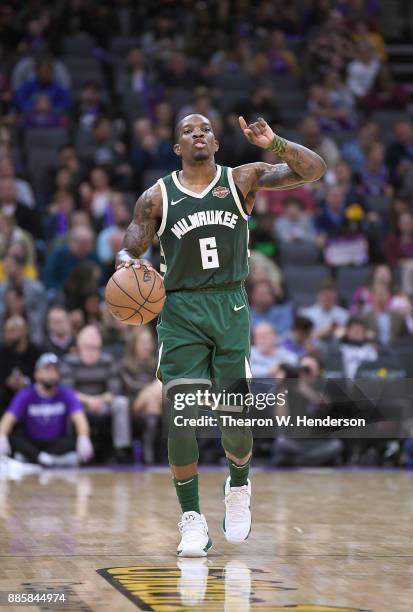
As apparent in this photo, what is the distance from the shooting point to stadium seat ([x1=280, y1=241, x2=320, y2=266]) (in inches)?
597

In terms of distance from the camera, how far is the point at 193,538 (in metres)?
6.19

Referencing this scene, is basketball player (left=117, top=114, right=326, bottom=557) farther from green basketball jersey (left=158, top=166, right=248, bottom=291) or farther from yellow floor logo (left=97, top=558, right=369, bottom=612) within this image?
yellow floor logo (left=97, top=558, right=369, bottom=612)

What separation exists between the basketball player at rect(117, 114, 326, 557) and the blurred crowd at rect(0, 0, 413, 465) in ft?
15.9

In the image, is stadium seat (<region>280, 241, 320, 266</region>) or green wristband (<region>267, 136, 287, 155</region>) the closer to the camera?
green wristband (<region>267, 136, 287, 155</region>)

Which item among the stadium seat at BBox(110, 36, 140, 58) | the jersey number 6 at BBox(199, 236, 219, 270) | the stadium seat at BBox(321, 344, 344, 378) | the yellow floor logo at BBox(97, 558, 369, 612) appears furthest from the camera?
the stadium seat at BBox(110, 36, 140, 58)

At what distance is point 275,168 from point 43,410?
19.8ft

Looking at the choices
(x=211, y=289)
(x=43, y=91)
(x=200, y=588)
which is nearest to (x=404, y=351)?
(x=43, y=91)

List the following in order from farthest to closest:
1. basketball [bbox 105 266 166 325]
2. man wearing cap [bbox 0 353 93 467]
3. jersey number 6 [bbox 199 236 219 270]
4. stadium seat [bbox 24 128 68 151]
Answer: stadium seat [bbox 24 128 68 151]
man wearing cap [bbox 0 353 93 467]
jersey number 6 [bbox 199 236 219 270]
basketball [bbox 105 266 166 325]

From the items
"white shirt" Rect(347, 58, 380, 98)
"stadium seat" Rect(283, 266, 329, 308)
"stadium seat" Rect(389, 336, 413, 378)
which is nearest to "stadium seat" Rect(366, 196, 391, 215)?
"stadium seat" Rect(283, 266, 329, 308)

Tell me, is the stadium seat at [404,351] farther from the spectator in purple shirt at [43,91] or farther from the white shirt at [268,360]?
the spectator in purple shirt at [43,91]

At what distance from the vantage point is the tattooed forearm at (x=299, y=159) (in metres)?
6.30

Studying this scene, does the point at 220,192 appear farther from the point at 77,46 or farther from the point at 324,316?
the point at 77,46

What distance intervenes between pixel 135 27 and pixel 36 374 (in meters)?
7.85

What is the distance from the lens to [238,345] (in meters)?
6.41
